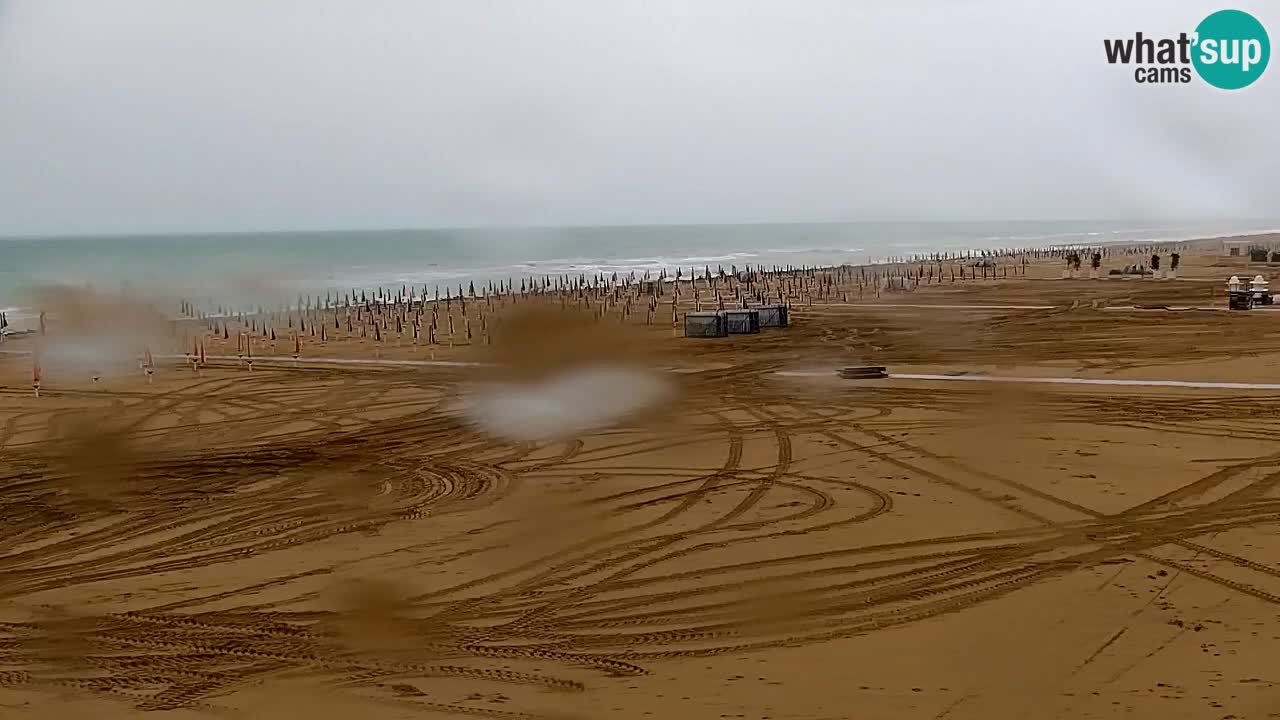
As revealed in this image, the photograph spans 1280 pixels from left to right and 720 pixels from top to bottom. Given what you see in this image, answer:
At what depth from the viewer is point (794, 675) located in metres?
6.57

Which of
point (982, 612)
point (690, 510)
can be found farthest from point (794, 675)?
point (690, 510)

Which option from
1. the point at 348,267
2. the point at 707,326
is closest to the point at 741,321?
the point at 707,326

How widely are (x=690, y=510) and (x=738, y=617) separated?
3082 mm

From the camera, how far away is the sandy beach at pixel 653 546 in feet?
21.3

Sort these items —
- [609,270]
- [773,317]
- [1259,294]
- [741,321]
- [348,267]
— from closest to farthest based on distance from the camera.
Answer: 1. [741,321]
2. [773,317]
3. [1259,294]
4. [609,270]
5. [348,267]

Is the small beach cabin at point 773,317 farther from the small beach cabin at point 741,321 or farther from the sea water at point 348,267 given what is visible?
the sea water at point 348,267

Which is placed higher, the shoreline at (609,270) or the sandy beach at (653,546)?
the shoreline at (609,270)

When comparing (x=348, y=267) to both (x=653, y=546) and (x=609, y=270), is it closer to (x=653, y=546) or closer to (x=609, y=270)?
(x=609, y=270)

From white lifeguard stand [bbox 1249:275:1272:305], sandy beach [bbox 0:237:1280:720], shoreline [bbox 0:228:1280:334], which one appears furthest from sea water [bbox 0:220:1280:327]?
white lifeguard stand [bbox 1249:275:1272:305]

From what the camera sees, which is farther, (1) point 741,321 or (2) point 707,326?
(1) point 741,321

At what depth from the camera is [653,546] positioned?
9445mm

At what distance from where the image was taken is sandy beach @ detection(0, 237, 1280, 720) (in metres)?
6.50

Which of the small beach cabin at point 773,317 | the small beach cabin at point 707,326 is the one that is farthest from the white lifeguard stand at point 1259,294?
the small beach cabin at point 707,326

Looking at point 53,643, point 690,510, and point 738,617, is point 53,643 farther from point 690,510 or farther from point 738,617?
point 690,510
